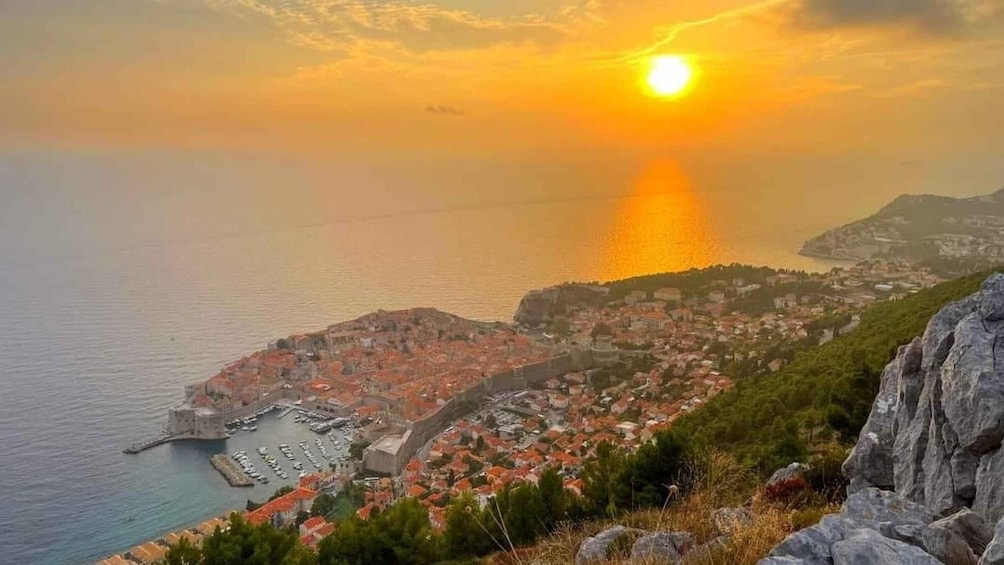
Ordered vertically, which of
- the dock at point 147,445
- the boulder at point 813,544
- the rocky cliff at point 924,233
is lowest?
the rocky cliff at point 924,233

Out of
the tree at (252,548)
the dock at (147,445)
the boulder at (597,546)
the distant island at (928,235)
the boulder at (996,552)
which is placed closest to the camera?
the boulder at (996,552)

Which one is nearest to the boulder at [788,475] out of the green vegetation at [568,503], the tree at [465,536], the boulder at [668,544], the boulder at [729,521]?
the green vegetation at [568,503]

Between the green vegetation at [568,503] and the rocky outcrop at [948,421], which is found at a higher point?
the rocky outcrop at [948,421]

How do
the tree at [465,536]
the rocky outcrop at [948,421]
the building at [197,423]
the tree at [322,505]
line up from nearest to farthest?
1. the rocky outcrop at [948,421]
2. the tree at [465,536]
3. the tree at [322,505]
4. the building at [197,423]

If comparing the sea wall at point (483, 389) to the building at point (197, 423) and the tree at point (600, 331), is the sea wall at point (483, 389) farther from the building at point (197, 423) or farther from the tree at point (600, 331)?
the building at point (197, 423)

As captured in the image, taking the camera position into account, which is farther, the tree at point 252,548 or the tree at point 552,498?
the tree at point 552,498

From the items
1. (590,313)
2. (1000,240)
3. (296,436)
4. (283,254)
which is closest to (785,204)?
(1000,240)

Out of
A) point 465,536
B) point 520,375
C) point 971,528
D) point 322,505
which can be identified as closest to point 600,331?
point 520,375
